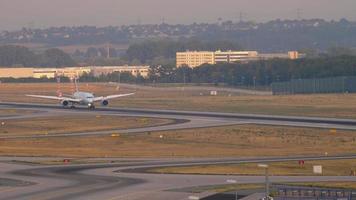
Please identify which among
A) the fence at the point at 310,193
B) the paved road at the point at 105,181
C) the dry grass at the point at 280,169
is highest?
the fence at the point at 310,193

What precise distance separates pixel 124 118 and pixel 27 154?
5570 centimetres

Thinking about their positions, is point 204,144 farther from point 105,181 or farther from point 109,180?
point 105,181

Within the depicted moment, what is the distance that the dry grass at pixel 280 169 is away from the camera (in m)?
102

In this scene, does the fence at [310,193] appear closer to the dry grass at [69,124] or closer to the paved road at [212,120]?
the paved road at [212,120]

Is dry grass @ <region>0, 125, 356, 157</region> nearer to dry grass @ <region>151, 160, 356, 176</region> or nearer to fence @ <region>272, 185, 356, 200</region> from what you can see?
dry grass @ <region>151, 160, 356, 176</region>

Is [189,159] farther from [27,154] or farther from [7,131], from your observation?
[7,131]

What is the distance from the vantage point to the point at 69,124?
16962 centimetres

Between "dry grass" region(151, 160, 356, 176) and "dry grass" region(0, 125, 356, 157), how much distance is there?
11860mm

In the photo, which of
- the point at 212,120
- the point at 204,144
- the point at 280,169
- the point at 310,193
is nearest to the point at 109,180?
the point at 280,169

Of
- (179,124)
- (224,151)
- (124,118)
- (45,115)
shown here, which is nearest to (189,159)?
(224,151)

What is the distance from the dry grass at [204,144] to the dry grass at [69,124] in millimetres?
14575

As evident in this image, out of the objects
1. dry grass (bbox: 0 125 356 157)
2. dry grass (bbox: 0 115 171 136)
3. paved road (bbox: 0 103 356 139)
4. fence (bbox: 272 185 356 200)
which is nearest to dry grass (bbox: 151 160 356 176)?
dry grass (bbox: 0 125 356 157)

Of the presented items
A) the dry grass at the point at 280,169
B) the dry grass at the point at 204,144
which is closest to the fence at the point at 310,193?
the dry grass at the point at 280,169

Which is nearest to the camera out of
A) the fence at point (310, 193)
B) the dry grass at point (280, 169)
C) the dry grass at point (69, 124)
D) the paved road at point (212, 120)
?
the fence at point (310, 193)
